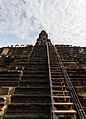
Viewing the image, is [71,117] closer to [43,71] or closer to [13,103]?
[13,103]

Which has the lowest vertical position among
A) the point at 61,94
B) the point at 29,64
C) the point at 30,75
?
the point at 61,94

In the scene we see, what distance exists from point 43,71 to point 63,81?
5.49 ft

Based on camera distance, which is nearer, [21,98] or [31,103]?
[31,103]

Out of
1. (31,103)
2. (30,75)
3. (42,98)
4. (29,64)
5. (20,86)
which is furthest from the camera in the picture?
(29,64)

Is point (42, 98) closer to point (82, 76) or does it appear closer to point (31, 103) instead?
point (31, 103)

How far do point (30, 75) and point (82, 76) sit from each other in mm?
2530

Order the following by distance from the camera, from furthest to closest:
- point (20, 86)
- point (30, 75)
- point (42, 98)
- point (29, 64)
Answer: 1. point (29, 64)
2. point (30, 75)
3. point (20, 86)
4. point (42, 98)

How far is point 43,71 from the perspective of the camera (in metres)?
10.2

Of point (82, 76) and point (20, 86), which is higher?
point (82, 76)

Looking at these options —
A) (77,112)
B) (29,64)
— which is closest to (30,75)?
(29,64)

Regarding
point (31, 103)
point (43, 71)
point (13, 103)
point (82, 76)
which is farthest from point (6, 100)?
point (82, 76)

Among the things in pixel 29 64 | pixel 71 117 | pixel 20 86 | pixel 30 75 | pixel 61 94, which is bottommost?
pixel 71 117

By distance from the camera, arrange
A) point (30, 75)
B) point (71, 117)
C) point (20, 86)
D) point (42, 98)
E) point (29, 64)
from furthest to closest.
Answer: point (29, 64) < point (30, 75) < point (20, 86) < point (42, 98) < point (71, 117)

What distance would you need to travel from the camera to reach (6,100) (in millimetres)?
6750
